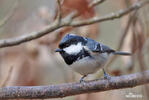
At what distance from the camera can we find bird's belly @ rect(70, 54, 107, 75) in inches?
97.7

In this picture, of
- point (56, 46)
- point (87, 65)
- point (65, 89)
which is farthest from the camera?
point (56, 46)

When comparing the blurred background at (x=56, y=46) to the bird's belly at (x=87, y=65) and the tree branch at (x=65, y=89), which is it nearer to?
the bird's belly at (x=87, y=65)

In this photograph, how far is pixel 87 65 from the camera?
2484 mm

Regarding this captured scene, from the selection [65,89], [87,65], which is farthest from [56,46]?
[65,89]

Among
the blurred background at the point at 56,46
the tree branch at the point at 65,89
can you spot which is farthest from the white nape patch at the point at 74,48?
the tree branch at the point at 65,89

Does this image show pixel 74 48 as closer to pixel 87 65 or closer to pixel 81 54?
pixel 81 54

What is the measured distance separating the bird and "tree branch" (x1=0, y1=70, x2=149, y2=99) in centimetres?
35

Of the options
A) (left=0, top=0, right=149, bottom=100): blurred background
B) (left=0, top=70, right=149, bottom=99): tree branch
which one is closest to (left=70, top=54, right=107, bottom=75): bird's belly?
(left=0, top=0, right=149, bottom=100): blurred background

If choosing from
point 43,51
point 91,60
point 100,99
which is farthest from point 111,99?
point 43,51

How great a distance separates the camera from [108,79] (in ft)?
6.89

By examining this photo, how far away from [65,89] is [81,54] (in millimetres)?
485

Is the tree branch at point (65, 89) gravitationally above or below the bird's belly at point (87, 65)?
above

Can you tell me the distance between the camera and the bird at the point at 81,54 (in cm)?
250

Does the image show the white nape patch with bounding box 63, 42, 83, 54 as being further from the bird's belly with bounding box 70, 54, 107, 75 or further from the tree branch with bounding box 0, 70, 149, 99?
the tree branch with bounding box 0, 70, 149, 99
